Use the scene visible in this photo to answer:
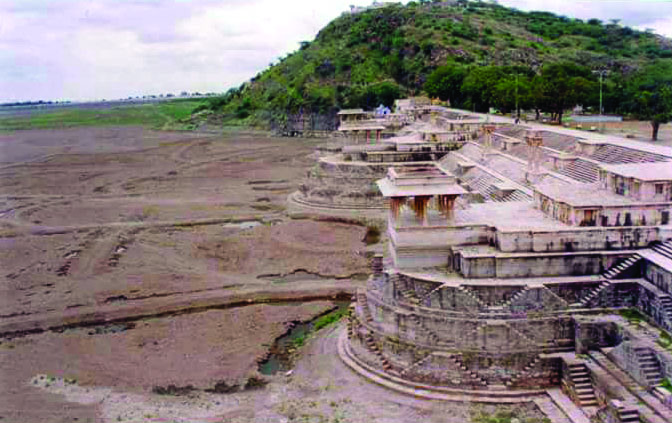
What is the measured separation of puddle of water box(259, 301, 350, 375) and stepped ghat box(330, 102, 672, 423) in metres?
1.63

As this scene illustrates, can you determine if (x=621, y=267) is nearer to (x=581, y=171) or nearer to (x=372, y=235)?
(x=581, y=171)

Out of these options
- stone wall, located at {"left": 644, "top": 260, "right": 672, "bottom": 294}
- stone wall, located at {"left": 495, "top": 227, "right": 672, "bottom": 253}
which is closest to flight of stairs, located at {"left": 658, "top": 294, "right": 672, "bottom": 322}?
stone wall, located at {"left": 644, "top": 260, "right": 672, "bottom": 294}

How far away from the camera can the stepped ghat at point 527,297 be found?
1546cm

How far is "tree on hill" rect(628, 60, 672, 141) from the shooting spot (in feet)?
126

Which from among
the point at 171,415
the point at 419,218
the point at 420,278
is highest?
the point at 419,218

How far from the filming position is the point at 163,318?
22.9 meters

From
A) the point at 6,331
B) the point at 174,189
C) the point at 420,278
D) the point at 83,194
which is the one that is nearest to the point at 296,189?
the point at 174,189

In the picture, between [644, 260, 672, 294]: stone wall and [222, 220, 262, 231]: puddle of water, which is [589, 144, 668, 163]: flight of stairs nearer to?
[644, 260, 672, 294]: stone wall

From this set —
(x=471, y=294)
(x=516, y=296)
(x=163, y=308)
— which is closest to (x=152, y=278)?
(x=163, y=308)

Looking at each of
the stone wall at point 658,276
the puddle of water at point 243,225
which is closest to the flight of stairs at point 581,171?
the stone wall at point 658,276

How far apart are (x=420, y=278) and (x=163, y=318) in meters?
10.1

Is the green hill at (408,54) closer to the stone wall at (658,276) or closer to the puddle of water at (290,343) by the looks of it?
the puddle of water at (290,343)

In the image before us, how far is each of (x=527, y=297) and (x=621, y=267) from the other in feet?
8.79

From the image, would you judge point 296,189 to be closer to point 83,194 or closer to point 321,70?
point 83,194
